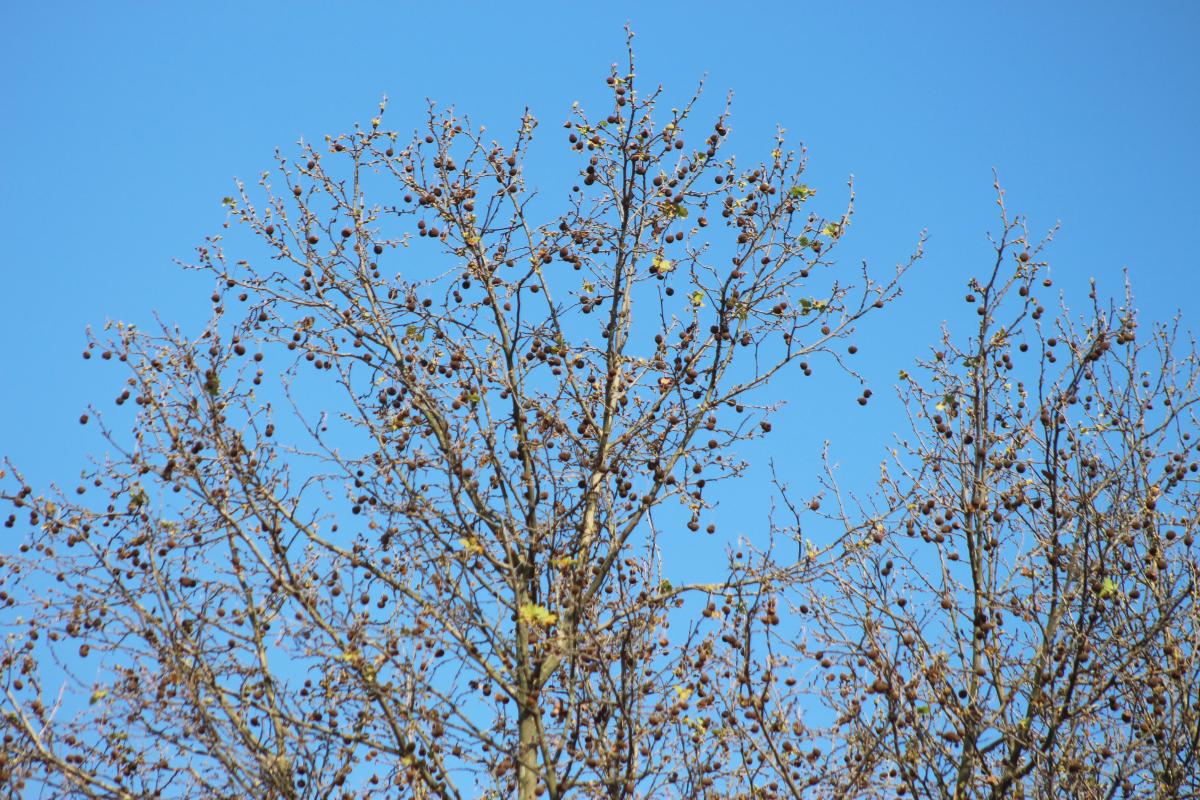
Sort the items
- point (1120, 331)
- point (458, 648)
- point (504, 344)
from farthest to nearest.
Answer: point (504, 344), point (1120, 331), point (458, 648)

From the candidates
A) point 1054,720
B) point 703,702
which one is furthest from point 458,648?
point 1054,720

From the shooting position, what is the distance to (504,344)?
12.1m

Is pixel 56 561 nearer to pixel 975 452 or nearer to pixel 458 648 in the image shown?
pixel 458 648

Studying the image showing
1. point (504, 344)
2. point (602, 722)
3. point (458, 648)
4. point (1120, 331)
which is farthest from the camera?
point (504, 344)

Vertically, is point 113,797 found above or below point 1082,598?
below

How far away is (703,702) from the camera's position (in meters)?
10.4

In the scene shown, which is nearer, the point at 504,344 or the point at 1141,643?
the point at 1141,643

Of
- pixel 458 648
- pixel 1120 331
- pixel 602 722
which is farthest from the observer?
pixel 1120 331

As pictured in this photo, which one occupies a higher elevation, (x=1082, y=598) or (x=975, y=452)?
(x=975, y=452)

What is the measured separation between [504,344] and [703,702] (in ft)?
12.2

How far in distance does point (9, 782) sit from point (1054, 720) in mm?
7954

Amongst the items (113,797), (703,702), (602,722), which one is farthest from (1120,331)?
(113,797)

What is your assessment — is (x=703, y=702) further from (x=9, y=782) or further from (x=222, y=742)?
(x=9, y=782)

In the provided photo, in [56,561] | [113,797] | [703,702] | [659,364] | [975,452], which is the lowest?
[113,797]
